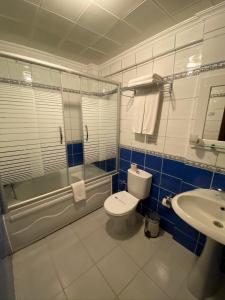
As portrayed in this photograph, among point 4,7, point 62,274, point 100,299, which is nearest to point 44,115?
point 4,7

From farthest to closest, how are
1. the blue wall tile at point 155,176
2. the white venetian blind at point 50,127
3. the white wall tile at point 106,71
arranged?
the white wall tile at point 106,71, the blue wall tile at point 155,176, the white venetian blind at point 50,127

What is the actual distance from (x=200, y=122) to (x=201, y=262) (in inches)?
47.6

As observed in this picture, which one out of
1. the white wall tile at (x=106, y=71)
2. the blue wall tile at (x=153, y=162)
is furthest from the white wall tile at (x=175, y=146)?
the white wall tile at (x=106, y=71)

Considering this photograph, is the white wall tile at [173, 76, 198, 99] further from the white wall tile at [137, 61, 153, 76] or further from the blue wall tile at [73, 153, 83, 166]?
the blue wall tile at [73, 153, 83, 166]

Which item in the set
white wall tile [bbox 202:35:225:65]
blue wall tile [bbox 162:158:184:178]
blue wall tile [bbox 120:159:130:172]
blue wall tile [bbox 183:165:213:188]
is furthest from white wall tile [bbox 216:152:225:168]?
blue wall tile [bbox 120:159:130:172]

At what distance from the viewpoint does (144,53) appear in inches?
68.2

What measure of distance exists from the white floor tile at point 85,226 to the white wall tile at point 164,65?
2.08 meters

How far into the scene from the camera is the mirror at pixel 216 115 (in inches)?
46.2

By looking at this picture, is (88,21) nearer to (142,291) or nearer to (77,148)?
(77,148)

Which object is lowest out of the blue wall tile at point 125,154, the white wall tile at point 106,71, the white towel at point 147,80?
the blue wall tile at point 125,154

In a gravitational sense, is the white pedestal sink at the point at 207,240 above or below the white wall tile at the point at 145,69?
below

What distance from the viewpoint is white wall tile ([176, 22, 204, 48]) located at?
1.26 meters

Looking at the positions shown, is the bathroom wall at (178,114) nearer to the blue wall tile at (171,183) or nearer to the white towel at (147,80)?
the blue wall tile at (171,183)

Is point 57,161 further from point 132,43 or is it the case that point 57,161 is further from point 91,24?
point 132,43
